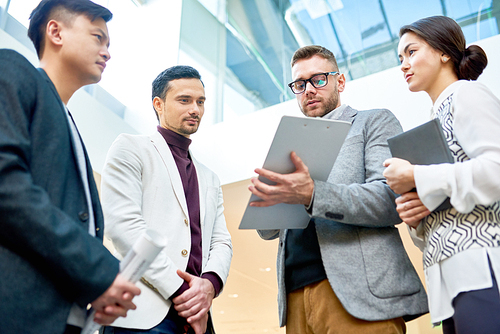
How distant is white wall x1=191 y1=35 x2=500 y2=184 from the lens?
→ 3.51 m

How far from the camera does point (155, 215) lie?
4.96ft

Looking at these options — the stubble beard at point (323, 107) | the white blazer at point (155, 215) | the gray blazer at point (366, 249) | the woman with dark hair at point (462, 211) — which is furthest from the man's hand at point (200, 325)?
the stubble beard at point (323, 107)

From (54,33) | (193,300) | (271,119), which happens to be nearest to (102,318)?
(193,300)

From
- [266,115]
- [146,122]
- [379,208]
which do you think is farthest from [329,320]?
[146,122]

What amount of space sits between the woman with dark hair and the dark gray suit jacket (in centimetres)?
83

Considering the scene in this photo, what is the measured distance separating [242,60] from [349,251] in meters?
3.95

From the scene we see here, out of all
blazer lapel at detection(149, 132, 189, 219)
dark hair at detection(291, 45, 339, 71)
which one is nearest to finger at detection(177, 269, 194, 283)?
blazer lapel at detection(149, 132, 189, 219)

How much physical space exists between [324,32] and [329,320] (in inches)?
151

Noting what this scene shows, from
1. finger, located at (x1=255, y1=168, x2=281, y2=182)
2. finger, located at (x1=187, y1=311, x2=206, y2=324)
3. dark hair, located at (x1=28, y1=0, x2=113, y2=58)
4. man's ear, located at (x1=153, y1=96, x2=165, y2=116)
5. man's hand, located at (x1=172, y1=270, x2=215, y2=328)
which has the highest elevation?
dark hair, located at (x1=28, y1=0, x2=113, y2=58)

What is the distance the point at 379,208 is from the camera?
1327 millimetres

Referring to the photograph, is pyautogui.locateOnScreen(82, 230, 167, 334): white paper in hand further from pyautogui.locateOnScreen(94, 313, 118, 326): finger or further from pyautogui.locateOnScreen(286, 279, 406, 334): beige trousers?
pyautogui.locateOnScreen(286, 279, 406, 334): beige trousers

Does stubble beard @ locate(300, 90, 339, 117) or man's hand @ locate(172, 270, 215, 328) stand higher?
stubble beard @ locate(300, 90, 339, 117)

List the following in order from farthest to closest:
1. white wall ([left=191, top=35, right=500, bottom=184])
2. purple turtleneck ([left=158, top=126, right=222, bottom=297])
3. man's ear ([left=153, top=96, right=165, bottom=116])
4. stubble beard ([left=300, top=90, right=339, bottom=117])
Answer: white wall ([left=191, top=35, right=500, bottom=184]), man's ear ([left=153, top=96, right=165, bottom=116]), stubble beard ([left=300, top=90, right=339, bottom=117]), purple turtleneck ([left=158, top=126, right=222, bottom=297])

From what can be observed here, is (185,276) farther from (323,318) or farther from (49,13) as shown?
(49,13)
